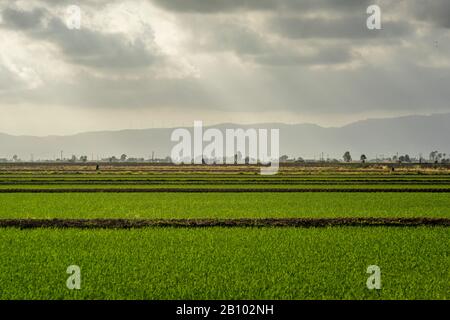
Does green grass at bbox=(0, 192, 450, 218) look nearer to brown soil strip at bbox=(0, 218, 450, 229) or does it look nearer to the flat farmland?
the flat farmland

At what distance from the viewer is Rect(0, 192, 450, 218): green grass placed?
21.9 m

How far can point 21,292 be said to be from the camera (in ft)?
30.7

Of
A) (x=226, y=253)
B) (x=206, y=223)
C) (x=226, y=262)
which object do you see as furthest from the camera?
(x=206, y=223)

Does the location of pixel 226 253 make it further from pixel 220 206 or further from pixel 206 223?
pixel 220 206

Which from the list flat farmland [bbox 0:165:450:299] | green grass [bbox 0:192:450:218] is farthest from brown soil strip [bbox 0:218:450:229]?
green grass [bbox 0:192:450:218]

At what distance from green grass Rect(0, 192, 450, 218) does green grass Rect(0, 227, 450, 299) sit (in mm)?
4660

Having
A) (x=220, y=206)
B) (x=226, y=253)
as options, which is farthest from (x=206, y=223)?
(x=220, y=206)

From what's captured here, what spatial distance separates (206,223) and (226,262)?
266 inches

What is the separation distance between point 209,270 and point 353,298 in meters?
3.27

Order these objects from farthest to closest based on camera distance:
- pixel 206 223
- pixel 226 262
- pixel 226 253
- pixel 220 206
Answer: pixel 220 206 < pixel 206 223 < pixel 226 253 < pixel 226 262

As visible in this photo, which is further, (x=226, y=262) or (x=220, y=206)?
(x=220, y=206)

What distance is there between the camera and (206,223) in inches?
732

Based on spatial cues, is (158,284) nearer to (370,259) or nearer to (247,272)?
(247,272)
